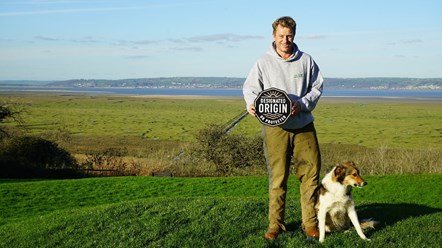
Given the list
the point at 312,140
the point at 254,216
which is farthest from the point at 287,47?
the point at 254,216

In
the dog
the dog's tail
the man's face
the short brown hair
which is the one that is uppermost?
the short brown hair

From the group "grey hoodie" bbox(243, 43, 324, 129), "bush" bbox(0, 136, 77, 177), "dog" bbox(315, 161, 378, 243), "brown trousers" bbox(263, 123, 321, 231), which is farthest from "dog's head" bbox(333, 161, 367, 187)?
"bush" bbox(0, 136, 77, 177)

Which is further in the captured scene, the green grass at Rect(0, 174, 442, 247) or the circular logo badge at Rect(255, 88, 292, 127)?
the green grass at Rect(0, 174, 442, 247)

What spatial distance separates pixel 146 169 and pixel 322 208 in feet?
72.7

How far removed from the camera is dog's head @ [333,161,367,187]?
6.93 metres

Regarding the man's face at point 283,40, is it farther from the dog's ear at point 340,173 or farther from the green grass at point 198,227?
the green grass at point 198,227

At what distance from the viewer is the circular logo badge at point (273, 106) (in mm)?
6957

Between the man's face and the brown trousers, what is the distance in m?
1.10

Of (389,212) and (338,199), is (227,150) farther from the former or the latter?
(338,199)

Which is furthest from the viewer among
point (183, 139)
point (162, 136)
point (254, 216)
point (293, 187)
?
point (162, 136)

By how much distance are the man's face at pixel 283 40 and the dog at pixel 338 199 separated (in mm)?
1771

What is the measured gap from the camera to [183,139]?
6038 centimetres

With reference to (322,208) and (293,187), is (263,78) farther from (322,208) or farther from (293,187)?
(293,187)

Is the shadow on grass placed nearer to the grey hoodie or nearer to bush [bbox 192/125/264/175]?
the grey hoodie
